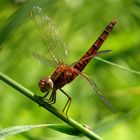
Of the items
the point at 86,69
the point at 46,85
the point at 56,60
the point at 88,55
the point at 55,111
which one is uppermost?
the point at 86,69

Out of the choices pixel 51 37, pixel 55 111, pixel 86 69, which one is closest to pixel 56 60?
pixel 51 37

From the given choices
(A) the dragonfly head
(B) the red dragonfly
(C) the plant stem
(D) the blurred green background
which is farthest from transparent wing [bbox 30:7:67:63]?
(D) the blurred green background

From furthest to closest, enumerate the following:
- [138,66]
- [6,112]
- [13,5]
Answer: [13,5], [138,66], [6,112]

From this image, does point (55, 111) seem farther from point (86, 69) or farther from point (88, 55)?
point (86, 69)

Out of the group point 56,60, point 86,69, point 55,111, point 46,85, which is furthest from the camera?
point 86,69

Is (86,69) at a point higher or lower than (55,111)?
A: higher

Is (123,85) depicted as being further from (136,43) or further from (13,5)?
(13,5)

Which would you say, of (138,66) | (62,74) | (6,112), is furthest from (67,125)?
(138,66)

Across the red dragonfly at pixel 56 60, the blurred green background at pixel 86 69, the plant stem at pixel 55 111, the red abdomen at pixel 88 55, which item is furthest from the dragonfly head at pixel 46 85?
the blurred green background at pixel 86 69

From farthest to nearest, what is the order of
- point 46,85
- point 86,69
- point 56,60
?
point 86,69, point 56,60, point 46,85
